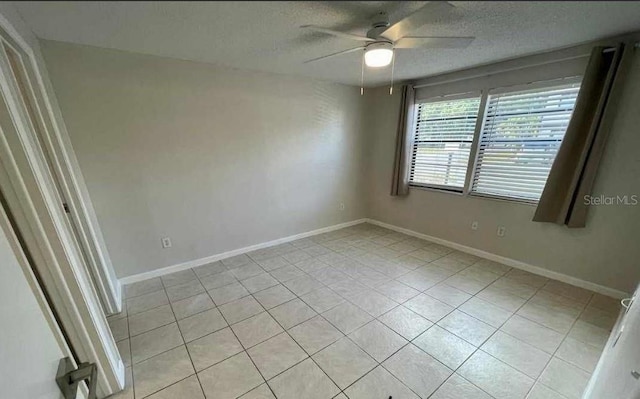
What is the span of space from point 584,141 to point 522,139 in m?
0.49

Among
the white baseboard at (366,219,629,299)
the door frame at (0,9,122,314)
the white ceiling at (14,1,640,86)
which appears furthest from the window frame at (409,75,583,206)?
the door frame at (0,9,122,314)

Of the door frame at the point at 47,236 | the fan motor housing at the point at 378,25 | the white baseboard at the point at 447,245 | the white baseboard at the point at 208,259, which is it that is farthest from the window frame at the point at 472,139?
the door frame at the point at 47,236

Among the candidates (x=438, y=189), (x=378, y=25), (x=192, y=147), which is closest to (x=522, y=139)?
(x=438, y=189)

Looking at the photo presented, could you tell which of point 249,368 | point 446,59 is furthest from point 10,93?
point 446,59

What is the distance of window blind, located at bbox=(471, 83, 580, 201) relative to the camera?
2365 millimetres

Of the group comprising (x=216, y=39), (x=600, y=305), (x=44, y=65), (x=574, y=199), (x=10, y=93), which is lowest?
(x=600, y=305)

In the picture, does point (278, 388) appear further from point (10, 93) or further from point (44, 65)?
point (44, 65)

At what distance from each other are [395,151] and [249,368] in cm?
327

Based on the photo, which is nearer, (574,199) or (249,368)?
(249,368)

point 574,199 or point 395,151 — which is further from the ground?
point 395,151

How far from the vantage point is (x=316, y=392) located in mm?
1420

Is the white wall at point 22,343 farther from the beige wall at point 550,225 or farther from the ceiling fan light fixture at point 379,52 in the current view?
the beige wall at point 550,225

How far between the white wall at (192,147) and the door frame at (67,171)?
144 millimetres

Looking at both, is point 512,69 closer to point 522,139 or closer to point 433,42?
point 522,139
